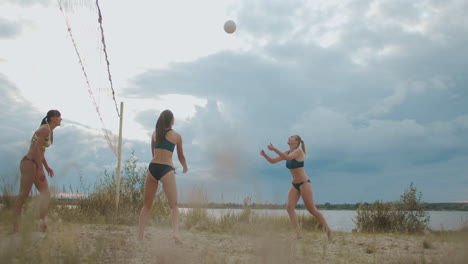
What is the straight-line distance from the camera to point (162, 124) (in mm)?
6242

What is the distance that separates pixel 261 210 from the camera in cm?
467

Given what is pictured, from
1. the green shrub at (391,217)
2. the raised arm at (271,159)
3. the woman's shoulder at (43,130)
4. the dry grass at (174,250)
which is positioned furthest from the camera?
the green shrub at (391,217)

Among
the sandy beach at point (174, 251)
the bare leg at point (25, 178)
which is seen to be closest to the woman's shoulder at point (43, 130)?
the bare leg at point (25, 178)

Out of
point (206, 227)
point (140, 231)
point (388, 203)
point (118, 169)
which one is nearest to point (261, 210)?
point (140, 231)

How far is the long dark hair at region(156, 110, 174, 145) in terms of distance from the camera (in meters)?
6.21

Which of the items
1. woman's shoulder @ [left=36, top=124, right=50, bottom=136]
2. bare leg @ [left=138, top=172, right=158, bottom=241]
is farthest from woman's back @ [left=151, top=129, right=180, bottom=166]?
woman's shoulder @ [left=36, top=124, right=50, bottom=136]

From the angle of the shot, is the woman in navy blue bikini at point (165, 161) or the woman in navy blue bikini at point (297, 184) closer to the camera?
the woman in navy blue bikini at point (165, 161)

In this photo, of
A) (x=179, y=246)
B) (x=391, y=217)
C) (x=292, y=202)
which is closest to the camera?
(x=179, y=246)

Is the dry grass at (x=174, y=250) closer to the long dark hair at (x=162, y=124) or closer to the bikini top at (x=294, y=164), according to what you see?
the bikini top at (x=294, y=164)

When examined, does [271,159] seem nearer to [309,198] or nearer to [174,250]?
[309,198]

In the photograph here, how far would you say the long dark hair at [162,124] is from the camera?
20.4 ft

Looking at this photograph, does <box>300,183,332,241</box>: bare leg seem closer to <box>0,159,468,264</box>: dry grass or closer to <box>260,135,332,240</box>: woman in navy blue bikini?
<box>260,135,332,240</box>: woman in navy blue bikini

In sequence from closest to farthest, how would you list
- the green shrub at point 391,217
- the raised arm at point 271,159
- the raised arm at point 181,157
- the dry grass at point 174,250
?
the dry grass at point 174,250 < the raised arm at point 181,157 < the raised arm at point 271,159 < the green shrub at point 391,217

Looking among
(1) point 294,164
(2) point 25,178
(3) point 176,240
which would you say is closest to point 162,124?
(3) point 176,240
